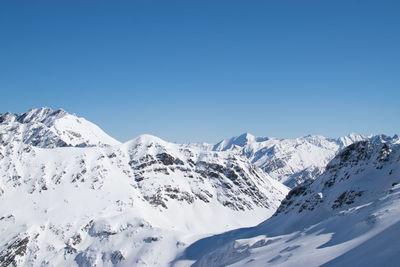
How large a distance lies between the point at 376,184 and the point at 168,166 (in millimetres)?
119918

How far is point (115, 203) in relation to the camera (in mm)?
141875

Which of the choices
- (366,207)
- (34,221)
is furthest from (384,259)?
(34,221)

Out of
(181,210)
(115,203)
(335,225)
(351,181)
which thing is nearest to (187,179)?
(181,210)

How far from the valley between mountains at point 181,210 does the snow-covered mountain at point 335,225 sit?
0.83 feet

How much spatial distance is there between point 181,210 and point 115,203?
32171 mm

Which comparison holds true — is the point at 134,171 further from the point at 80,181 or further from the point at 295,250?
the point at 295,250

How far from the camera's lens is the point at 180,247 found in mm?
98125

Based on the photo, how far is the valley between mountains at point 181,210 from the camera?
50.7m

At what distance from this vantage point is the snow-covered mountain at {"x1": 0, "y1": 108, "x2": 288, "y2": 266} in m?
110

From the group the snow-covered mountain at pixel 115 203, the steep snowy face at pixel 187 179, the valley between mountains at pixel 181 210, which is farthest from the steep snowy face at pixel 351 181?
the steep snowy face at pixel 187 179

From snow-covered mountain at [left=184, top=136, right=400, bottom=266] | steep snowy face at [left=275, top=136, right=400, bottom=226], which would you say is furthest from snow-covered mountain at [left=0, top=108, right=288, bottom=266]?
steep snowy face at [left=275, top=136, right=400, bottom=226]

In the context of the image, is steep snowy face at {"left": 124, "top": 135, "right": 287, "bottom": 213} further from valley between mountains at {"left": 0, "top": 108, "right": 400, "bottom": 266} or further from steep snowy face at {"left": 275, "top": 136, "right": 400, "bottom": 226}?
steep snowy face at {"left": 275, "top": 136, "right": 400, "bottom": 226}

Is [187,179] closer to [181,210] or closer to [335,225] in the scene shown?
[181,210]

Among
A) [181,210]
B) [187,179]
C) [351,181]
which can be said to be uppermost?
[187,179]
